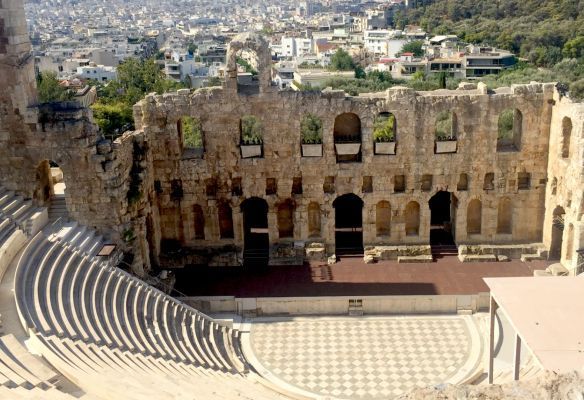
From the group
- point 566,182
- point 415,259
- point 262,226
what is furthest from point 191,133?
point 566,182

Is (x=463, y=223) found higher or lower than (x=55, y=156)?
lower

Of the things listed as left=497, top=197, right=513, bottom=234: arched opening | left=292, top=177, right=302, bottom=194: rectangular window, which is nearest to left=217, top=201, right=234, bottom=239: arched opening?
left=292, top=177, right=302, bottom=194: rectangular window

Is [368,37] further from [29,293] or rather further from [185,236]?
[29,293]

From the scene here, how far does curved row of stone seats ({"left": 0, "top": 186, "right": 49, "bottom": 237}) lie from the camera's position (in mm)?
23655

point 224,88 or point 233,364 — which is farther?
point 224,88

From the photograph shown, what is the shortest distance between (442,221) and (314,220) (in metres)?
6.82

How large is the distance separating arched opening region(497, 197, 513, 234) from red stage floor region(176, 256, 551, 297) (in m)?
2.02

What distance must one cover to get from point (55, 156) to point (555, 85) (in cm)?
2077

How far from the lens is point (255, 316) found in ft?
86.1

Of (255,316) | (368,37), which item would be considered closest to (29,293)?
(255,316)

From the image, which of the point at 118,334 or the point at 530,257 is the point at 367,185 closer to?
the point at 530,257

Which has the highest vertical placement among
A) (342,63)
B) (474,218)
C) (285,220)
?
(285,220)

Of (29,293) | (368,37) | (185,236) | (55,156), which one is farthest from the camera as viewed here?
(368,37)

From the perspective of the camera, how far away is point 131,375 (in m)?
17.0
